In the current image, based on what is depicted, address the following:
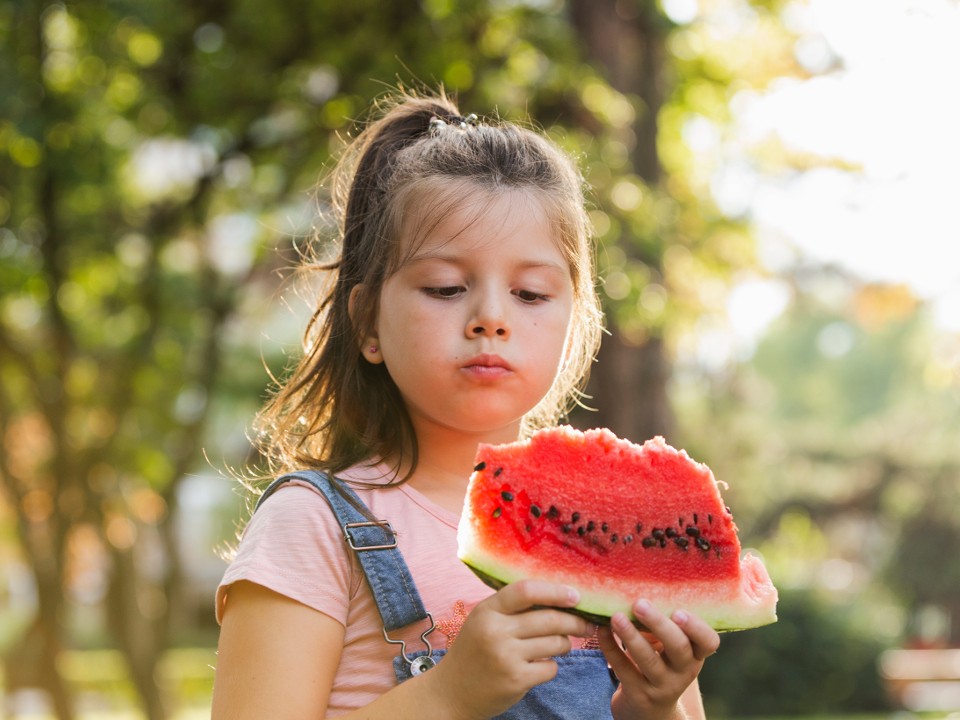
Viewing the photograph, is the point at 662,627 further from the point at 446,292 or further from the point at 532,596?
the point at 446,292

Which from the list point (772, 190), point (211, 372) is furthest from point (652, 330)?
point (772, 190)

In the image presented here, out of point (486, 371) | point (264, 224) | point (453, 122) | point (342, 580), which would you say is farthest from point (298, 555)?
point (264, 224)

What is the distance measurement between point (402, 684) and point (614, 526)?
0.53m

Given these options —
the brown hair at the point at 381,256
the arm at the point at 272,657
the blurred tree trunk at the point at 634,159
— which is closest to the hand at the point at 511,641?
the arm at the point at 272,657

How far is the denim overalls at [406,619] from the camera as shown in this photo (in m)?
2.25

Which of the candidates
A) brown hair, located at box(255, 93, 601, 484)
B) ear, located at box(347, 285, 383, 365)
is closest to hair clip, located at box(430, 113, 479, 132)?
brown hair, located at box(255, 93, 601, 484)

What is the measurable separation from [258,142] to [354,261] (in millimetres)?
7977

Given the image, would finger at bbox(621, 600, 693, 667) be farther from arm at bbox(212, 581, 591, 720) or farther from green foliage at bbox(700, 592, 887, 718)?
green foliage at bbox(700, 592, 887, 718)

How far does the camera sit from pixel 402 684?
6.88 feet

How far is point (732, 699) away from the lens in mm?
13703

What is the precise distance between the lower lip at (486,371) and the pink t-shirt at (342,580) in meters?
0.36

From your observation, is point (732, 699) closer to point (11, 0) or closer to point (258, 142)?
point (258, 142)

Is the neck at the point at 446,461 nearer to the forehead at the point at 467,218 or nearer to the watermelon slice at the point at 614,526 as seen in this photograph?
the watermelon slice at the point at 614,526

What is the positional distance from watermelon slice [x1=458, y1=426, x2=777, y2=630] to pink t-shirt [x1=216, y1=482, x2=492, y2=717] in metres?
0.23
